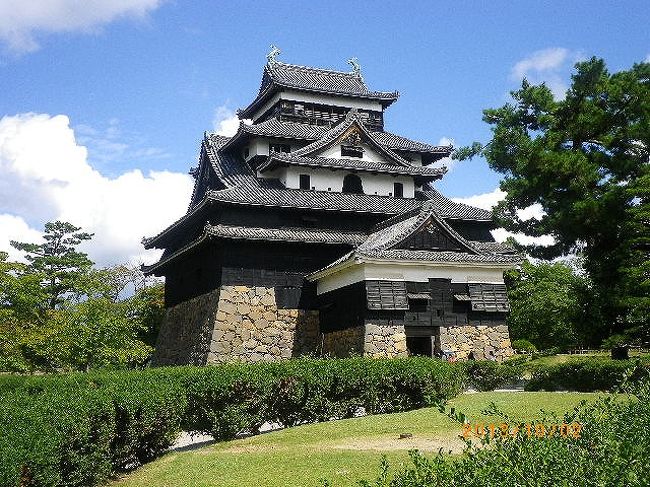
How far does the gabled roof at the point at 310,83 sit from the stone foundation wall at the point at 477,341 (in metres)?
16.5

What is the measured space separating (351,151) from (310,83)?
24.0 feet

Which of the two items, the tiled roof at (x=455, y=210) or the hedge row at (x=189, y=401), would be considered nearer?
the hedge row at (x=189, y=401)

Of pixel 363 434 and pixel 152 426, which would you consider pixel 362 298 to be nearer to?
pixel 363 434

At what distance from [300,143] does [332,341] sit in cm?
1139

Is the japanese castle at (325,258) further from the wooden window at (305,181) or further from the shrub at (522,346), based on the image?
the shrub at (522,346)

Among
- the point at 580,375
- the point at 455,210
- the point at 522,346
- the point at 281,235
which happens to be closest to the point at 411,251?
the point at 281,235

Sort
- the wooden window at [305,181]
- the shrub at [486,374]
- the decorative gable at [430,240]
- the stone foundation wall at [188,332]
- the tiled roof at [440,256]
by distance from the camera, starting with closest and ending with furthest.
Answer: the shrub at [486,374], the tiled roof at [440,256], the decorative gable at [430,240], the stone foundation wall at [188,332], the wooden window at [305,181]

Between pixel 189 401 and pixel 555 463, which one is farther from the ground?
pixel 189 401

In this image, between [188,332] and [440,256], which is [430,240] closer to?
[440,256]

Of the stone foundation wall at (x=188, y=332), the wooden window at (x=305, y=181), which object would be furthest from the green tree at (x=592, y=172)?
the stone foundation wall at (x=188, y=332)

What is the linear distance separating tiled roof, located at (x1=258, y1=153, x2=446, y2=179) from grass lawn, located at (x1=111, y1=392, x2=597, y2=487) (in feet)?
52.8

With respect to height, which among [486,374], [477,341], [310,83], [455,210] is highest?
[310,83]

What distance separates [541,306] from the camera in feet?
131

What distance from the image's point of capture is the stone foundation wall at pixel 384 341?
22.8 meters
